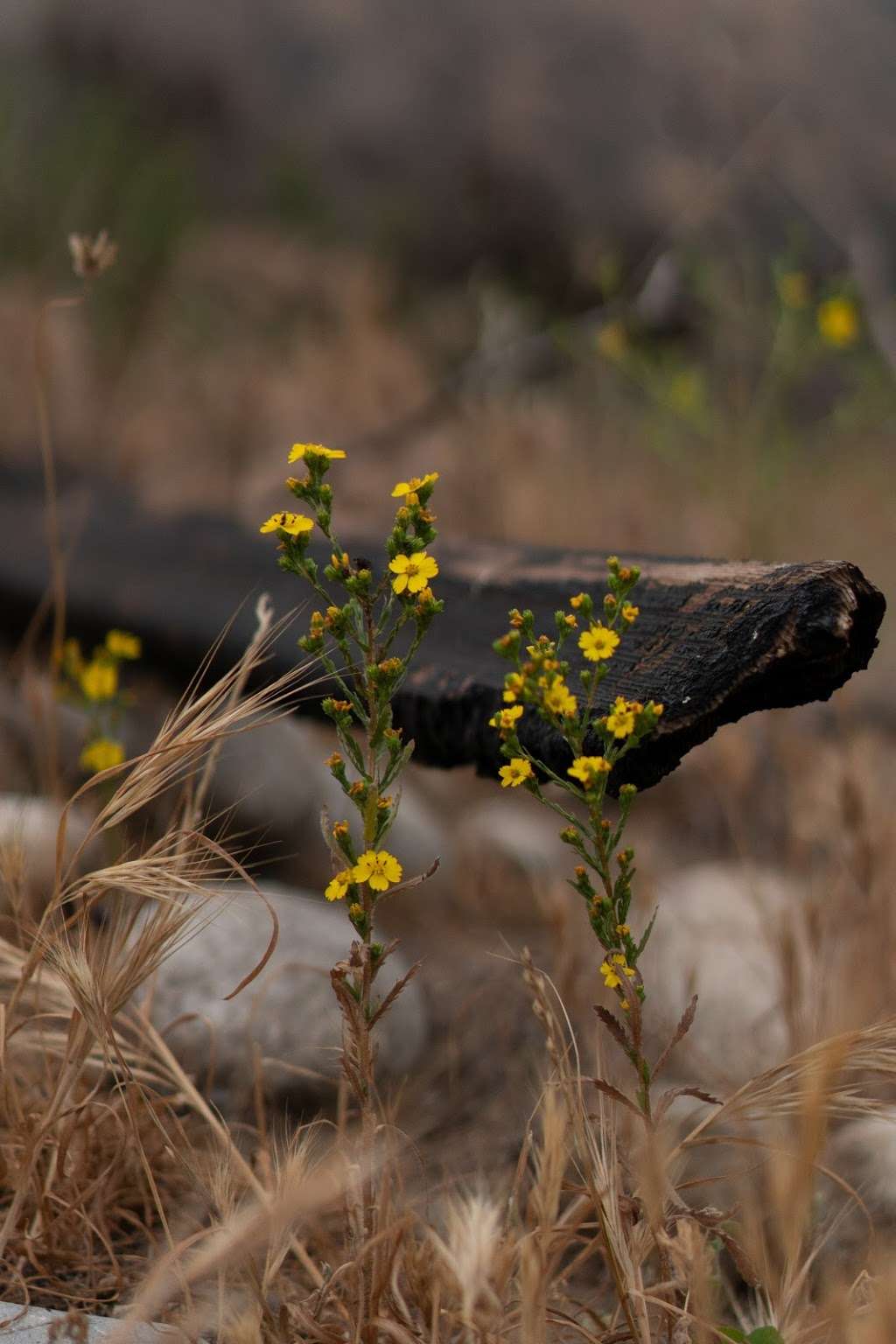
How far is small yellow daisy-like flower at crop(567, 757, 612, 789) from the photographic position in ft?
3.42

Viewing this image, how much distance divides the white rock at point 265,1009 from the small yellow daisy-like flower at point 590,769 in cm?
74

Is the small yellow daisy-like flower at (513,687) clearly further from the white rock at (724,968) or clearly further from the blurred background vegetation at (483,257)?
the blurred background vegetation at (483,257)

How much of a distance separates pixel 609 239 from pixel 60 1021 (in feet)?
22.5

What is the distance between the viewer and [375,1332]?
42.8 inches

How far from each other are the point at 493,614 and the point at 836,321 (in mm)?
2129

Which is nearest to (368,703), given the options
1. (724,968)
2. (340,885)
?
(340,885)

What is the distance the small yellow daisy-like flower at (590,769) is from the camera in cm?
104

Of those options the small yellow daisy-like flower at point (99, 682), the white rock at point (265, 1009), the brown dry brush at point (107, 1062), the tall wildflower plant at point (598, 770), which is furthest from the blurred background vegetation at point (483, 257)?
the tall wildflower plant at point (598, 770)

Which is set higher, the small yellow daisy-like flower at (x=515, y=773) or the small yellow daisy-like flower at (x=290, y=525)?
the small yellow daisy-like flower at (x=290, y=525)

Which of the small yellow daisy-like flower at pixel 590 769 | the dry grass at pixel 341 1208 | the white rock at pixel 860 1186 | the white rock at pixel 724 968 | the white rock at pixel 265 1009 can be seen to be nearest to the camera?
the dry grass at pixel 341 1208

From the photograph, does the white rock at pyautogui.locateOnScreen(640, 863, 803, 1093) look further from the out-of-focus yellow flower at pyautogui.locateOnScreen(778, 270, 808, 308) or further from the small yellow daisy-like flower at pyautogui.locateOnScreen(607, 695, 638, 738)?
the out-of-focus yellow flower at pyautogui.locateOnScreen(778, 270, 808, 308)

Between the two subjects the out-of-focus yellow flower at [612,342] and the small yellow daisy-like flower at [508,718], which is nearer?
the small yellow daisy-like flower at [508,718]

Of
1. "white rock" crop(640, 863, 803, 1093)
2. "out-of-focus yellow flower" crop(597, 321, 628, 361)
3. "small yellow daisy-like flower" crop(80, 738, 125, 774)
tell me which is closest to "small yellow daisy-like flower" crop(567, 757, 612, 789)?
"white rock" crop(640, 863, 803, 1093)

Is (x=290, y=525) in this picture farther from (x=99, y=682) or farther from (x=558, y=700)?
(x=99, y=682)
